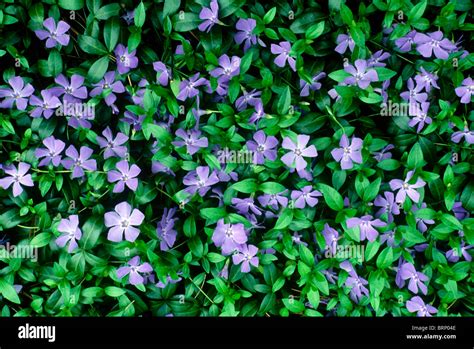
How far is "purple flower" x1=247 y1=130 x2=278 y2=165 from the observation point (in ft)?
7.66

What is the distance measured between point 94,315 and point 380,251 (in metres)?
1.34

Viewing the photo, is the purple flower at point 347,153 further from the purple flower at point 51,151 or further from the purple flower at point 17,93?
the purple flower at point 17,93

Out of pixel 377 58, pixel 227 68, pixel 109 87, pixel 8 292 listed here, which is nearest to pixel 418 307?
pixel 377 58

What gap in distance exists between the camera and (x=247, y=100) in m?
2.38

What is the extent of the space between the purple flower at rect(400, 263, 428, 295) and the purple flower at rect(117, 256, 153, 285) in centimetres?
113

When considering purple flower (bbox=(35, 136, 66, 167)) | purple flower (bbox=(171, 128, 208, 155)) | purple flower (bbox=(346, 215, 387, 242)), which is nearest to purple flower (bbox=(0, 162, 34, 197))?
purple flower (bbox=(35, 136, 66, 167))

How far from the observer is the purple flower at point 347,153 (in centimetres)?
234

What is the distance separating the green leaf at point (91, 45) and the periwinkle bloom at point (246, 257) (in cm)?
103

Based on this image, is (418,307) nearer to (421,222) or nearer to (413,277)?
(413,277)

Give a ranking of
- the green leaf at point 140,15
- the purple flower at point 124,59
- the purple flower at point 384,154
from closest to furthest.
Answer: the green leaf at point 140,15
the purple flower at point 124,59
the purple flower at point 384,154

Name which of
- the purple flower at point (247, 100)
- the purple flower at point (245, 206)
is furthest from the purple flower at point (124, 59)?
the purple flower at point (245, 206)

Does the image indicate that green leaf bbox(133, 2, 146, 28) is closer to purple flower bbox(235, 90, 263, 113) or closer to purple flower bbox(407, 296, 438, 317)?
purple flower bbox(235, 90, 263, 113)
